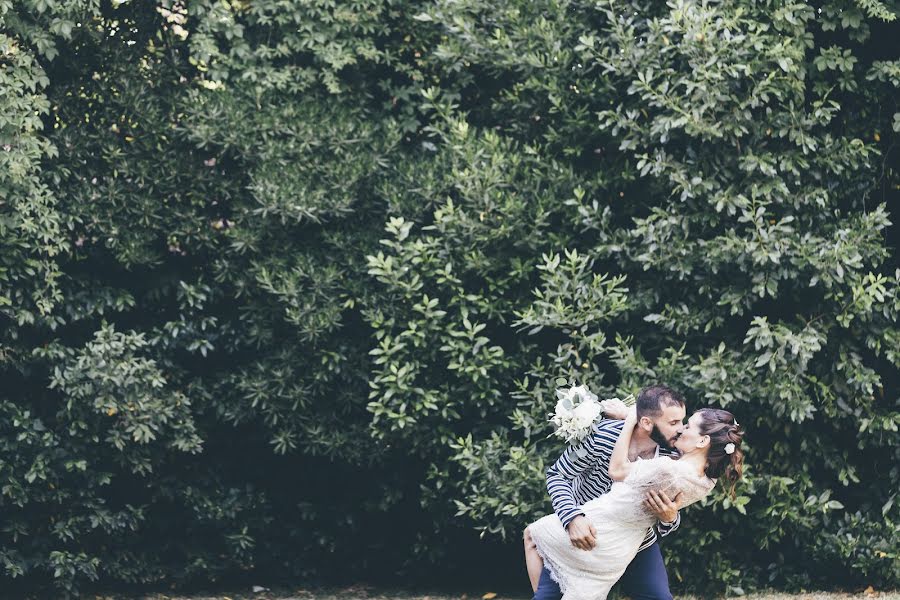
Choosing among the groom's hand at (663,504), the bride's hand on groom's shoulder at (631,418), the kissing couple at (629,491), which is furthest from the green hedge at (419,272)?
the groom's hand at (663,504)

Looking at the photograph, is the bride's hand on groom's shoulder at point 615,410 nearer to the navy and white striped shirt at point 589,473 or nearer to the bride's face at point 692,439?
the navy and white striped shirt at point 589,473

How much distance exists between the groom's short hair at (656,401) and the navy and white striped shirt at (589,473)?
0.66 ft

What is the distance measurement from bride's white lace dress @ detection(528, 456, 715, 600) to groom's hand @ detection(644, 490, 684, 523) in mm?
22

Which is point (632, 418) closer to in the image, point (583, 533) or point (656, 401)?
point (656, 401)

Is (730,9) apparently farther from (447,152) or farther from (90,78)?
(90,78)

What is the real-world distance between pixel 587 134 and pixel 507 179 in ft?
2.58

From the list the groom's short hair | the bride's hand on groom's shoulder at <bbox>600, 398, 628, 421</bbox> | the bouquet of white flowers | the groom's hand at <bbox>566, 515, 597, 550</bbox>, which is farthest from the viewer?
the bride's hand on groom's shoulder at <bbox>600, 398, 628, 421</bbox>

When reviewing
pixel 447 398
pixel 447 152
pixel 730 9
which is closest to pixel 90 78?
pixel 447 152

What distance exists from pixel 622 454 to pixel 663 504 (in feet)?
1.11

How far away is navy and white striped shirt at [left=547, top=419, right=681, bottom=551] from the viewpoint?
201 inches

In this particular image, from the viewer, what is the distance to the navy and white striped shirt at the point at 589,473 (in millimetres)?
5098

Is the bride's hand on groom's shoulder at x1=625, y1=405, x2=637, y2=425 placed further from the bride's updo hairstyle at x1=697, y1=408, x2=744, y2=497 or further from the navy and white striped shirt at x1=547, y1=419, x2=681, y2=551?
the bride's updo hairstyle at x1=697, y1=408, x2=744, y2=497

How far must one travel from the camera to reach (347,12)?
8.90 metres

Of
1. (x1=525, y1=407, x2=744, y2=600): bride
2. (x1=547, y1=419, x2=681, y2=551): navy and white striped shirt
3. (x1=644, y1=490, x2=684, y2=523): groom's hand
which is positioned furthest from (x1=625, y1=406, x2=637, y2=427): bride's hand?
(x1=644, y1=490, x2=684, y2=523): groom's hand
